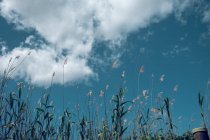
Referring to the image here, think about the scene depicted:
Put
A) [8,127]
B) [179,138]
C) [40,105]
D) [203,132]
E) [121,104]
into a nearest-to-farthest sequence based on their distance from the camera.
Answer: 1. [203,132]
2. [8,127]
3. [121,104]
4. [40,105]
5. [179,138]

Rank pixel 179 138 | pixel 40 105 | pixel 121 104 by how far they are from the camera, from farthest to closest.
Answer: pixel 179 138 → pixel 40 105 → pixel 121 104

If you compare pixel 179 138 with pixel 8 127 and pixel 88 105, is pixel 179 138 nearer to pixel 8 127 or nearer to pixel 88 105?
pixel 88 105

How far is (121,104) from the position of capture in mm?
5555

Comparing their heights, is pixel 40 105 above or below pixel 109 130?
above

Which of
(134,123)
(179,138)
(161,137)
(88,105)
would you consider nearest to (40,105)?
(88,105)

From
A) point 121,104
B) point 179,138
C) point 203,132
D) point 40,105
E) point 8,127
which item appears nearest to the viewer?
point 203,132

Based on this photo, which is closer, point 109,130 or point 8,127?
point 8,127

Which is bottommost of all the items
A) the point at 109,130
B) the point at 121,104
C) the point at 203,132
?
the point at 203,132

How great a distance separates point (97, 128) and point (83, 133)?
0.39 meters

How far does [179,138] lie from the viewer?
6.58 m

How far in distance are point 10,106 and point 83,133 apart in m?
1.64

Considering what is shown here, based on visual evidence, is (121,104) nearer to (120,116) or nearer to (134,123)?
(120,116)

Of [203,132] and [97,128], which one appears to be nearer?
[203,132]

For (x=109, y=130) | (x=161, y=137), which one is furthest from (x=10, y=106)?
(x=161, y=137)
